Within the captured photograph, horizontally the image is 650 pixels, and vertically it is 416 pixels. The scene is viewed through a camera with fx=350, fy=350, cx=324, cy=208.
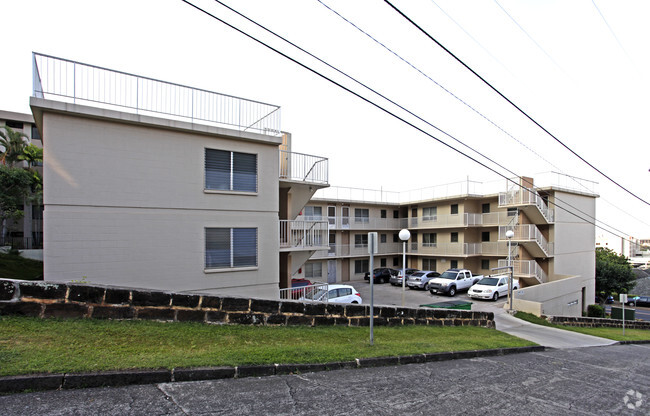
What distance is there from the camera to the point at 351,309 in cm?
843

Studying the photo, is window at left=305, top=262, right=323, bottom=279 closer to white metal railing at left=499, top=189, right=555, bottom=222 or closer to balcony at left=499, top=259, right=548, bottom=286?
balcony at left=499, top=259, right=548, bottom=286

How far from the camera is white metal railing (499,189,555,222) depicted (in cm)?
2491

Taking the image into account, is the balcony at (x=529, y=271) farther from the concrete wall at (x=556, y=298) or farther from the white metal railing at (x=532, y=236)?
the concrete wall at (x=556, y=298)

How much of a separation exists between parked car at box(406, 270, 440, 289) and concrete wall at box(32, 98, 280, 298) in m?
18.8

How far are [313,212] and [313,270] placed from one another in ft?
16.5

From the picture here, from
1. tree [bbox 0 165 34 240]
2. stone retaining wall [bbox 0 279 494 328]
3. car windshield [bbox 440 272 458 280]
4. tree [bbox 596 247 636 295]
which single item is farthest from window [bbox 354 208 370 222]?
tree [bbox 596 247 636 295]

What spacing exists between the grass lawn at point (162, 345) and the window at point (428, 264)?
2673cm

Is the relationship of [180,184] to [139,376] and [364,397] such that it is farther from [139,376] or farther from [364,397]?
[364,397]

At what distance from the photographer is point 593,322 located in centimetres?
2089

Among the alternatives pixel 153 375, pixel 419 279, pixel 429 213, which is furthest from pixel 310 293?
pixel 429 213

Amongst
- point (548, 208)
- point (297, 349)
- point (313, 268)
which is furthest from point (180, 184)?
point (548, 208)

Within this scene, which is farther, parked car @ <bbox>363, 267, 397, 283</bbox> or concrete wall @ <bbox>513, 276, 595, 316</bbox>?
parked car @ <bbox>363, 267, 397, 283</bbox>

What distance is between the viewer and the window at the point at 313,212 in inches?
1181

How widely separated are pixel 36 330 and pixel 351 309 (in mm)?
5909
